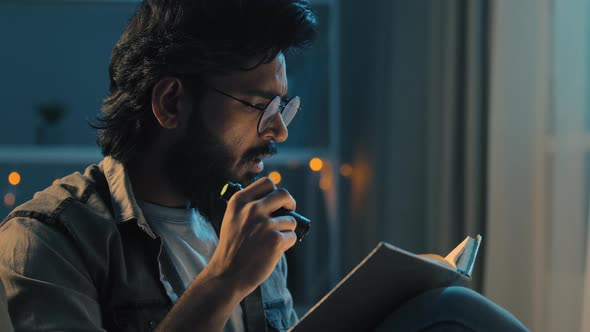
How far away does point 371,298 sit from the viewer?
39.7 inches

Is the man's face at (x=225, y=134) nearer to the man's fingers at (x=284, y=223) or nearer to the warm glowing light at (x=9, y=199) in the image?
the man's fingers at (x=284, y=223)

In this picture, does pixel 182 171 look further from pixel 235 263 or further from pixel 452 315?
pixel 452 315

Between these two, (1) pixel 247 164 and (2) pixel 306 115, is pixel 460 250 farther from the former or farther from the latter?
(2) pixel 306 115

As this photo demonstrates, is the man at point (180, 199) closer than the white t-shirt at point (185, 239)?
Yes

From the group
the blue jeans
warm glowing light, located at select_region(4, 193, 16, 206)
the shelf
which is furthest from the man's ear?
warm glowing light, located at select_region(4, 193, 16, 206)

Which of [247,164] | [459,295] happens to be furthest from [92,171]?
[459,295]

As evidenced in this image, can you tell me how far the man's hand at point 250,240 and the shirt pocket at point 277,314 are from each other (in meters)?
0.31

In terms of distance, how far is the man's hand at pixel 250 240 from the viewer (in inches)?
41.4

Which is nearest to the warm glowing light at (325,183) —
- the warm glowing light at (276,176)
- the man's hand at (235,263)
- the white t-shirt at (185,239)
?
the warm glowing light at (276,176)

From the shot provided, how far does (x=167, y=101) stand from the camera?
1.29 meters

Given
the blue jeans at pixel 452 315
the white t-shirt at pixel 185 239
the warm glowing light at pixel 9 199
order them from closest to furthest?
the blue jeans at pixel 452 315 < the white t-shirt at pixel 185 239 < the warm glowing light at pixel 9 199

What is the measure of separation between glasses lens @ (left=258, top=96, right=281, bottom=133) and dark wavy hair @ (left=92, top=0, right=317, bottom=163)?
3.1 inches

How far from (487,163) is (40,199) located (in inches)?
66.2

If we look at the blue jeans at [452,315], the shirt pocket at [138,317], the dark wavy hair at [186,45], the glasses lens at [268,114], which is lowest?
the shirt pocket at [138,317]
